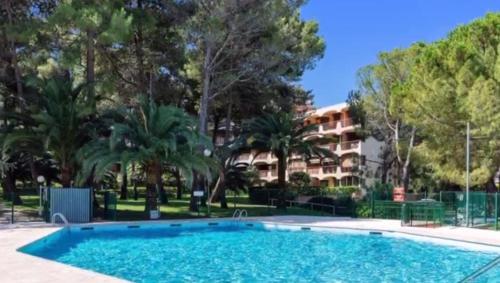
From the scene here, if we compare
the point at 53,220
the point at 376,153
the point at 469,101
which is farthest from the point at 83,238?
the point at 376,153

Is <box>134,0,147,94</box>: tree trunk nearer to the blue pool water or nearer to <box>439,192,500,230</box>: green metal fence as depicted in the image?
the blue pool water

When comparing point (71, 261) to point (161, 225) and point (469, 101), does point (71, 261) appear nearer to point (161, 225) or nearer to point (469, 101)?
point (161, 225)

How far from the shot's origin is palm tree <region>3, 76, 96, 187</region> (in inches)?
891

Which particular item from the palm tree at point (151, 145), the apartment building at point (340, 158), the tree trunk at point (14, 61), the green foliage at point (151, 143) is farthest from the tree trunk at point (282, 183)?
the apartment building at point (340, 158)

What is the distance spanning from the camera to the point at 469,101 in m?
23.4

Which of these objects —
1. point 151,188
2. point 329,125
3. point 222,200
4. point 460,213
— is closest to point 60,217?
point 151,188

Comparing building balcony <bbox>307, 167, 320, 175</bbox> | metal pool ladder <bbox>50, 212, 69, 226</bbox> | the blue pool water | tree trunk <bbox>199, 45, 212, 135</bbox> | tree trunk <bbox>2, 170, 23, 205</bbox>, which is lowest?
the blue pool water

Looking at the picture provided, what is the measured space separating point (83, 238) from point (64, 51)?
376 inches

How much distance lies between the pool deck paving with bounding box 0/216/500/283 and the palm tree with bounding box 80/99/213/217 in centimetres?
259

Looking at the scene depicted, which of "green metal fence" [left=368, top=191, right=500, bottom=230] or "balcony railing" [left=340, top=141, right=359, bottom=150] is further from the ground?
"balcony railing" [left=340, top=141, right=359, bottom=150]

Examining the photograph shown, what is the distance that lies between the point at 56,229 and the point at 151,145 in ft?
18.1

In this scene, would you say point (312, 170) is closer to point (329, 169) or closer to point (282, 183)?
point (329, 169)

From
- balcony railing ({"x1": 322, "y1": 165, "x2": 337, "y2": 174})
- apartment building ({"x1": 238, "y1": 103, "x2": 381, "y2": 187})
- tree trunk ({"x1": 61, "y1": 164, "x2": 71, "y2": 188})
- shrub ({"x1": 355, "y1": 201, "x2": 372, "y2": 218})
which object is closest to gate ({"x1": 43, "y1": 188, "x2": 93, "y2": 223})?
tree trunk ({"x1": 61, "y1": 164, "x2": 71, "y2": 188})

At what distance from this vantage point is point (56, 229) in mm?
18859
